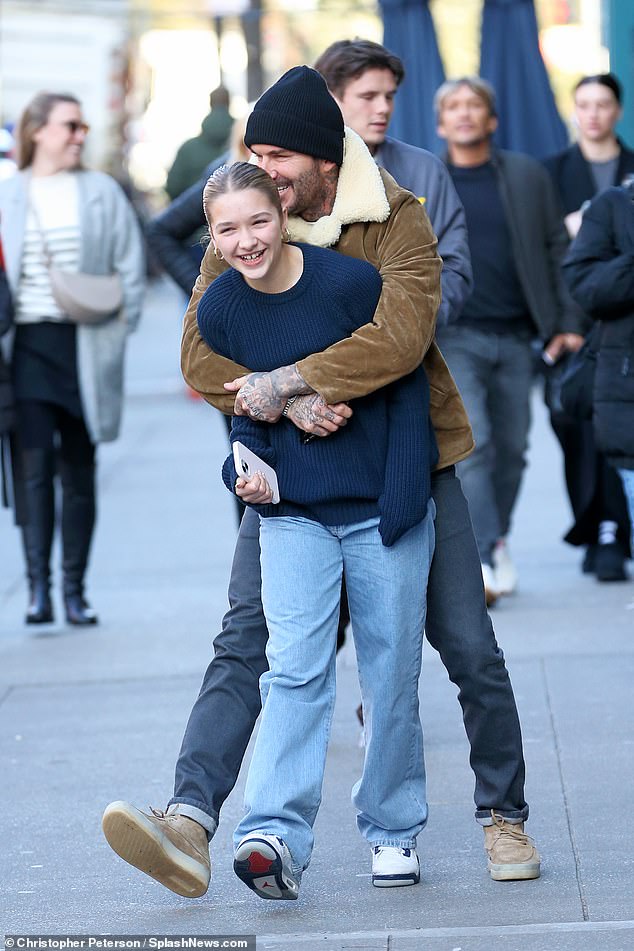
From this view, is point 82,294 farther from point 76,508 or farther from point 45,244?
point 76,508

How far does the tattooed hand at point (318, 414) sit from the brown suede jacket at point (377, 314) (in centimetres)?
2

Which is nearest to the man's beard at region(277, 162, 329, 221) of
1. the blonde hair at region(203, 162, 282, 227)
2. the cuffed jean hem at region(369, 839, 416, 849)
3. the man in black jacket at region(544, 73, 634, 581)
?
the blonde hair at region(203, 162, 282, 227)

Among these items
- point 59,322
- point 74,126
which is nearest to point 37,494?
point 59,322

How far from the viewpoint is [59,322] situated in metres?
7.15

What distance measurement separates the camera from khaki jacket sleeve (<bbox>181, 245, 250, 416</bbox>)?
12.6ft

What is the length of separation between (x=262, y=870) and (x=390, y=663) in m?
0.53

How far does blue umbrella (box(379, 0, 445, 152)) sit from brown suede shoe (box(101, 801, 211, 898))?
5776 millimetres

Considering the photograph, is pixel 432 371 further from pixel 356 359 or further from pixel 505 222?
pixel 505 222

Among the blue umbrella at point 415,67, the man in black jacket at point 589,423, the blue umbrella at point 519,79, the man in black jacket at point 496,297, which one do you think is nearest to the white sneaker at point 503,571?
the man in black jacket at point 496,297

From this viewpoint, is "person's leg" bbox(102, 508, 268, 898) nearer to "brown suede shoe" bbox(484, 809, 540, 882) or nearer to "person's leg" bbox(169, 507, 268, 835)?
"person's leg" bbox(169, 507, 268, 835)

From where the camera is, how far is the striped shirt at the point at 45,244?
7.09 meters

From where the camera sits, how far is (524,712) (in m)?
5.64

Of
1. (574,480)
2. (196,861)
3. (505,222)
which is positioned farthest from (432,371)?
(574,480)

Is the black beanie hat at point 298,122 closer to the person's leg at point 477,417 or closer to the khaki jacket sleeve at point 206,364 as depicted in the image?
the khaki jacket sleeve at point 206,364
